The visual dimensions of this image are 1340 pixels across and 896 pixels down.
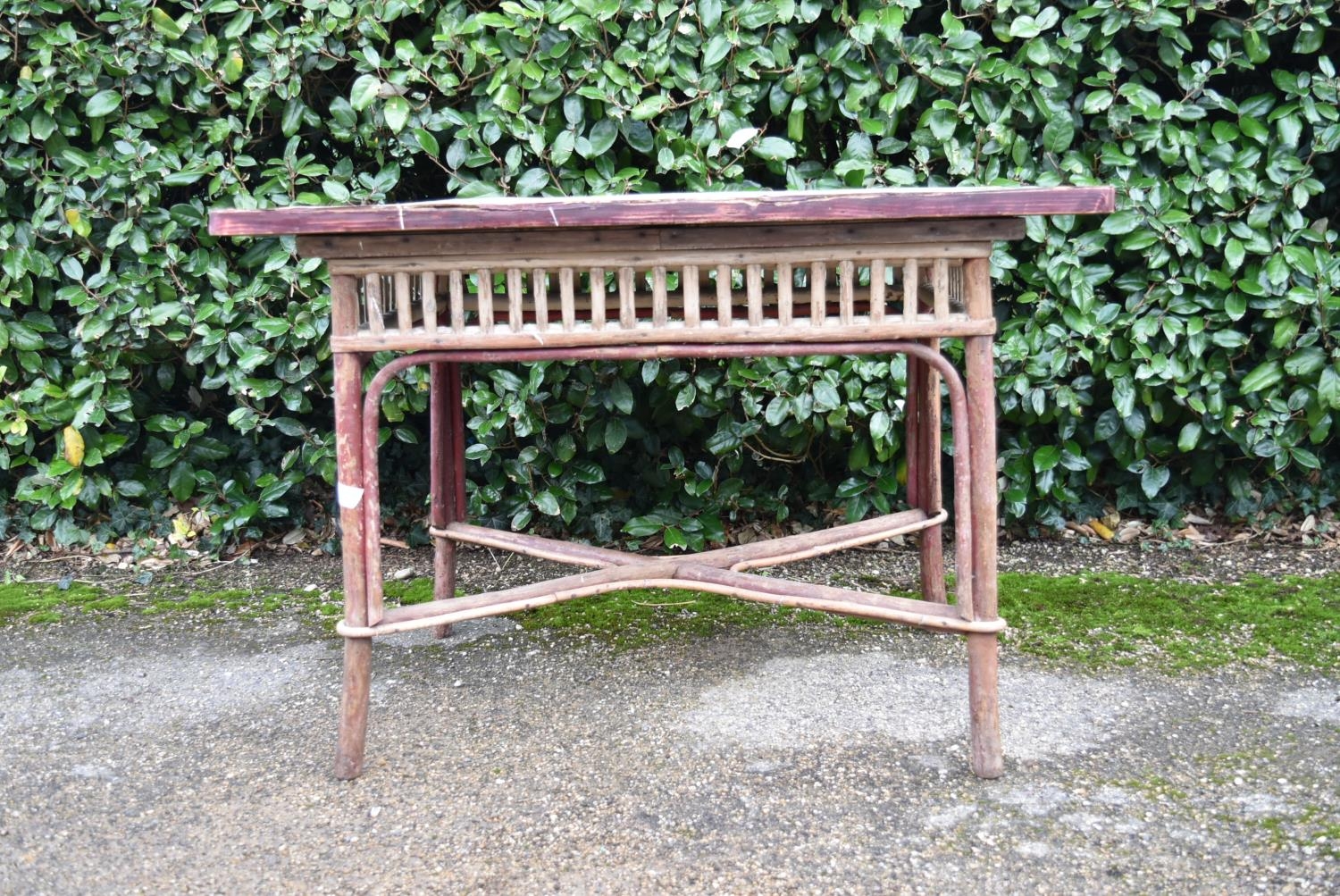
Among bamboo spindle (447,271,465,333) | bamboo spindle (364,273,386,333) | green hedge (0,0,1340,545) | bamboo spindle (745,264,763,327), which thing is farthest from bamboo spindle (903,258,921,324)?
green hedge (0,0,1340,545)

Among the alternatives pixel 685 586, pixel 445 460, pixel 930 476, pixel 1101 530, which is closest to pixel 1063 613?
pixel 930 476

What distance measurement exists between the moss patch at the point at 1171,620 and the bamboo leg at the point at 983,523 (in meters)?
0.72

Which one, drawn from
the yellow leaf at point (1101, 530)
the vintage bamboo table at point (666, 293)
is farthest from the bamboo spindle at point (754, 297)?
the yellow leaf at point (1101, 530)

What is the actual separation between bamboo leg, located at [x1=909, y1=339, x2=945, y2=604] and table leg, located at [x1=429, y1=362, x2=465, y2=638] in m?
1.20

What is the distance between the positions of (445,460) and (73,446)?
4.95 ft

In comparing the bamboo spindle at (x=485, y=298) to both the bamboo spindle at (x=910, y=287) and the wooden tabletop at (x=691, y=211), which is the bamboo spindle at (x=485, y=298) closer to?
the wooden tabletop at (x=691, y=211)

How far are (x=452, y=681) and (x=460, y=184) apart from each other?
147cm

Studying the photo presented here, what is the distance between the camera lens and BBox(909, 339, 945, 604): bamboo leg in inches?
111

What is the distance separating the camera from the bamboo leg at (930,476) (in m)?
2.81

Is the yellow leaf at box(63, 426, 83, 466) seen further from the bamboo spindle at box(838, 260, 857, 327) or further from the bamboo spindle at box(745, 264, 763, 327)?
the bamboo spindle at box(838, 260, 857, 327)

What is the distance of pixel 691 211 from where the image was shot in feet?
6.53

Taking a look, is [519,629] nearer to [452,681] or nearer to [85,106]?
[452,681]

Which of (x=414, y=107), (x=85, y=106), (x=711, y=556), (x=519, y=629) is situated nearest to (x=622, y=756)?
(x=711, y=556)

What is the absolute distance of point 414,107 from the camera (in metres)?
3.33
